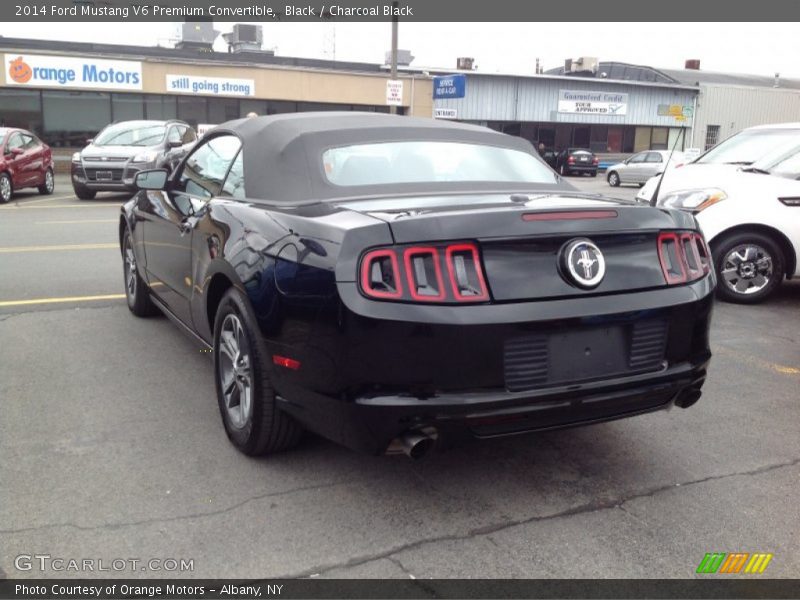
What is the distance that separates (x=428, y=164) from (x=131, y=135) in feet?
47.7

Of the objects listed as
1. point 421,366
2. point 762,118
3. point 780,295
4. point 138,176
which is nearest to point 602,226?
point 421,366

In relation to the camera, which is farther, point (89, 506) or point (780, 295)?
point (780, 295)

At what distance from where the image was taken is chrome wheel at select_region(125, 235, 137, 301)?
6104 mm

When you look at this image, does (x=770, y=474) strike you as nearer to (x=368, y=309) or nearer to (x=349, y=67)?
(x=368, y=309)

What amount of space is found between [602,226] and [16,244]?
8825 millimetres

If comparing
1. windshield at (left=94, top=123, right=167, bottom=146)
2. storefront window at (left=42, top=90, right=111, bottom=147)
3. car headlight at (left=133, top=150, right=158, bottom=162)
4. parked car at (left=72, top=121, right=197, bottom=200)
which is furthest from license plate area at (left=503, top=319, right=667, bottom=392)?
storefront window at (left=42, top=90, right=111, bottom=147)

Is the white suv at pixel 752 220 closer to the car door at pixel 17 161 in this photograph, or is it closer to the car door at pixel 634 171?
the car door at pixel 17 161

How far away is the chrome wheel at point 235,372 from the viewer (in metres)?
3.48

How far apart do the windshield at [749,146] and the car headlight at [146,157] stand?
11.3 meters

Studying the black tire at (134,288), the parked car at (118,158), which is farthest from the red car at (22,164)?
the black tire at (134,288)

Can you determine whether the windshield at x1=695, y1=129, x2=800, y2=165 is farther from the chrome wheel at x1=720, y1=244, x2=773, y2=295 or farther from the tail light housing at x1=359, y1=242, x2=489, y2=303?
the tail light housing at x1=359, y1=242, x2=489, y2=303

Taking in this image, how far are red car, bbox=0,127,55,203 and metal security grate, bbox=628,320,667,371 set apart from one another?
1548cm

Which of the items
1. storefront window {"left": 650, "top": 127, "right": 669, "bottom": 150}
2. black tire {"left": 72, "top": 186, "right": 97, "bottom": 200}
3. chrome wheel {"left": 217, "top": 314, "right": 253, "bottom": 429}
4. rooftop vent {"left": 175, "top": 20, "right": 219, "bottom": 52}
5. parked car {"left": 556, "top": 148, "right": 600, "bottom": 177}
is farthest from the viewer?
storefront window {"left": 650, "top": 127, "right": 669, "bottom": 150}

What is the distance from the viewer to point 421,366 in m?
2.77
